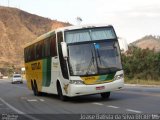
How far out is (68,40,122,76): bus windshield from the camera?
23219 mm

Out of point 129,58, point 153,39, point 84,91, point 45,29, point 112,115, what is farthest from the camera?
point 153,39

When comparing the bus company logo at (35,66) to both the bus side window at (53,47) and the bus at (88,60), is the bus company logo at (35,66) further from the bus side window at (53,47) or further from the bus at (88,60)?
the bus at (88,60)

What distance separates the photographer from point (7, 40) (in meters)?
159

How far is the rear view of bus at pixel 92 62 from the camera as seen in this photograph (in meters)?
23.1

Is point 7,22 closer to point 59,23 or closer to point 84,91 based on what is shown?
point 59,23

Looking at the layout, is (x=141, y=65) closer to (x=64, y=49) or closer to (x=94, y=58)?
(x=94, y=58)

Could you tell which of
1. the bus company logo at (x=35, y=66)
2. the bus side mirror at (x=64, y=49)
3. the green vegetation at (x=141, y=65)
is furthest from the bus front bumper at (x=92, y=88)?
the green vegetation at (x=141, y=65)

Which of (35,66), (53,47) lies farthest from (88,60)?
(35,66)

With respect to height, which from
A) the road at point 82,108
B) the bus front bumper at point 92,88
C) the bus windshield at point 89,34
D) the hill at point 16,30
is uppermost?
the hill at point 16,30

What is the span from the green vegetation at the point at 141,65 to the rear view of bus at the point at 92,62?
35.3 meters

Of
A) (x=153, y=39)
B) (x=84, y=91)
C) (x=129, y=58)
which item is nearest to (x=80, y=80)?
(x=84, y=91)

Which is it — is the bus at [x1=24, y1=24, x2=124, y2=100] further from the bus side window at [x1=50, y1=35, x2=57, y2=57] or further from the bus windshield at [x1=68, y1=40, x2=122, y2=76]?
the bus side window at [x1=50, y1=35, x2=57, y2=57]

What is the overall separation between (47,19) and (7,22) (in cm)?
2422

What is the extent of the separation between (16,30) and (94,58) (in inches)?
5685
